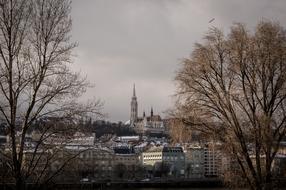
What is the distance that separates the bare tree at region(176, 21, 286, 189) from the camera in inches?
681

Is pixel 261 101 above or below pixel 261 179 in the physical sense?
above

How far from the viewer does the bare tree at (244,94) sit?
17297 millimetres

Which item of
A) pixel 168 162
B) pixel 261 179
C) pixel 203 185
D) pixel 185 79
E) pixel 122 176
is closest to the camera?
pixel 261 179

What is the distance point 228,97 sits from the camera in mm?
17625

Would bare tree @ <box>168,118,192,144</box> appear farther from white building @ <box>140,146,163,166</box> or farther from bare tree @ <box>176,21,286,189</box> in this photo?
white building @ <box>140,146,163,166</box>

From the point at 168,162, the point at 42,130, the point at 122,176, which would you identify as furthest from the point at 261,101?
the point at 168,162

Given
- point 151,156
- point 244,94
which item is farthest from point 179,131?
point 151,156

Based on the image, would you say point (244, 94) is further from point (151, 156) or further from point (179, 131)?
point (151, 156)

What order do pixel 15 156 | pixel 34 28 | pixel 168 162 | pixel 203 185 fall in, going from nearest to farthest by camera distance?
pixel 15 156, pixel 34 28, pixel 203 185, pixel 168 162

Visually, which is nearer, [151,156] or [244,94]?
[244,94]

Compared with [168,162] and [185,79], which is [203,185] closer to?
[168,162]

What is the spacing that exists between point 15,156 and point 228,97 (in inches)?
315

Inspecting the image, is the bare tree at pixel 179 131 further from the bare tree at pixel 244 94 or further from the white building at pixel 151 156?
the white building at pixel 151 156

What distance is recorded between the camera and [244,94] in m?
17.8
